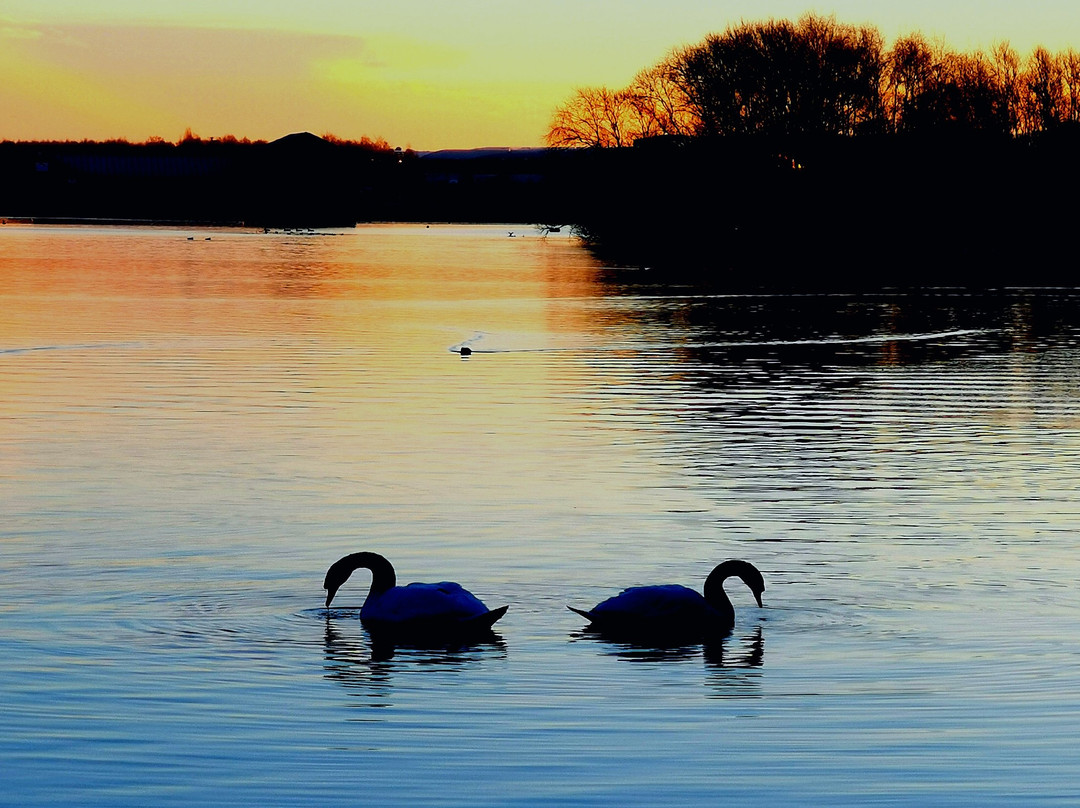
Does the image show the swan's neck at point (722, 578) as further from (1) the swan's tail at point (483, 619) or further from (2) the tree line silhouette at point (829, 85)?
(2) the tree line silhouette at point (829, 85)

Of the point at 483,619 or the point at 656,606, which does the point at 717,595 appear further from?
the point at 483,619

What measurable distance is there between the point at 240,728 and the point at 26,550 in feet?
19.8

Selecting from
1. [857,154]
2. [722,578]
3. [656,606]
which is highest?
[857,154]

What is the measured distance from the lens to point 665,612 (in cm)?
1229

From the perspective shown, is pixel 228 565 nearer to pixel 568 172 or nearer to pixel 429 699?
pixel 429 699

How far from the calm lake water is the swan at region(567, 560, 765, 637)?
23cm

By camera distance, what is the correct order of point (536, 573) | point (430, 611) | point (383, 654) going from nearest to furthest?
point (383, 654)
point (430, 611)
point (536, 573)

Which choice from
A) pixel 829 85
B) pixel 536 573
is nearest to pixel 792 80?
pixel 829 85

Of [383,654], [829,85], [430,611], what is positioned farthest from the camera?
[829,85]

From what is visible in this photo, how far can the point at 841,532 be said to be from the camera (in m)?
16.7

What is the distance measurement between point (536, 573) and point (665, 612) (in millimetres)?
2500

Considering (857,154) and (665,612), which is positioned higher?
(857,154)

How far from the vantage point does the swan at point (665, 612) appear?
12328 millimetres

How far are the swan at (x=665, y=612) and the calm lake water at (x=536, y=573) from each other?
0.23 m
